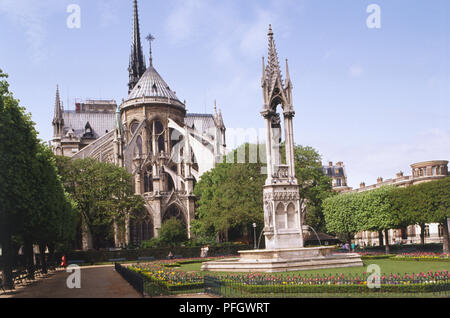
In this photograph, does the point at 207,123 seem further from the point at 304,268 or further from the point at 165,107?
the point at 304,268

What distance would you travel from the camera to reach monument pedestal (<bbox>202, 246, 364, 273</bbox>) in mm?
23125

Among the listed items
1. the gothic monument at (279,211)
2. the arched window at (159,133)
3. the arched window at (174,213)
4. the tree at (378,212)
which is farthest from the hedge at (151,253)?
the arched window at (159,133)

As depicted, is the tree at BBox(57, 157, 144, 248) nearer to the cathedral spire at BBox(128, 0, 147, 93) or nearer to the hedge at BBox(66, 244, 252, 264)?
the hedge at BBox(66, 244, 252, 264)

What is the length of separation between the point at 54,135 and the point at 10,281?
79173mm

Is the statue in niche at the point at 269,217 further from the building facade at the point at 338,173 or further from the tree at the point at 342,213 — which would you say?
the building facade at the point at 338,173

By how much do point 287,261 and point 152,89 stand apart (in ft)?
224

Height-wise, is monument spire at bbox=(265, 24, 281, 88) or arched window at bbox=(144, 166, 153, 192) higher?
monument spire at bbox=(265, 24, 281, 88)

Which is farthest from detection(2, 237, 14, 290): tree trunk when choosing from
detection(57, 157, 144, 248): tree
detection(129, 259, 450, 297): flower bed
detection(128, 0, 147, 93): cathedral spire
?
detection(128, 0, 147, 93): cathedral spire

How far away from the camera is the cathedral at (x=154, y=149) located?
73500mm

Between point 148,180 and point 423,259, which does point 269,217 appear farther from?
point 148,180

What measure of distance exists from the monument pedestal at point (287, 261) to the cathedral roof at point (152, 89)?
63.6 metres

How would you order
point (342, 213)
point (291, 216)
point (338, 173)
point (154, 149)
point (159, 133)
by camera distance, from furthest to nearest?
point (338, 173)
point (159, 133)
point (154, 149)
point (342, 213)
point (291, 216)

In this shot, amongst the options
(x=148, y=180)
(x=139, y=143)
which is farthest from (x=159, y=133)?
(x=148, y=180)

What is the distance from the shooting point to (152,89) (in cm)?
8769
